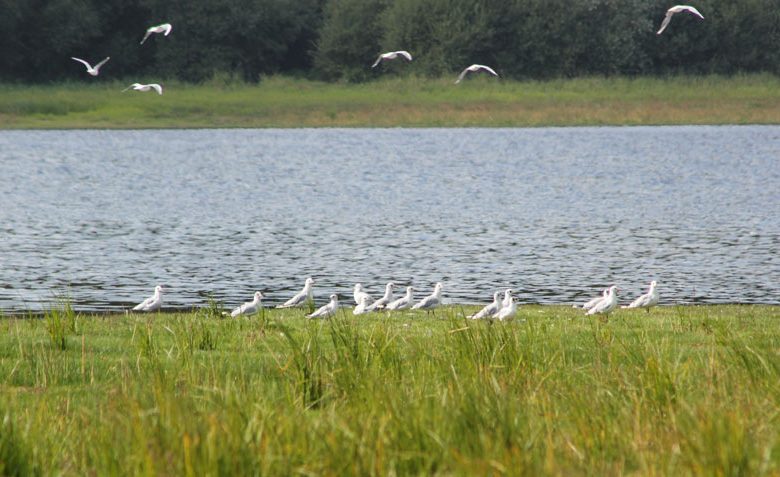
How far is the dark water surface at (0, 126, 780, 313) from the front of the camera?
76.0 ft

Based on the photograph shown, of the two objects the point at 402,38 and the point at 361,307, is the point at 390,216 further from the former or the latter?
the point at 402,38

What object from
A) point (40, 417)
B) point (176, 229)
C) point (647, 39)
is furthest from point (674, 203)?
point (647, 39)

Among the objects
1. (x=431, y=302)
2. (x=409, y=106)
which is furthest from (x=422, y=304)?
(x=409, y=106)

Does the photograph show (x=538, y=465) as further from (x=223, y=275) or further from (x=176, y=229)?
(x=176, y=229)

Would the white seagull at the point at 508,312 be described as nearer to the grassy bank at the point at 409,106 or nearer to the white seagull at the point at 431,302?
the white seagull at the point at 431,302

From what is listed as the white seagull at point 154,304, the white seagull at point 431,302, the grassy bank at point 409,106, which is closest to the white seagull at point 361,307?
the white seagull at point 431,302

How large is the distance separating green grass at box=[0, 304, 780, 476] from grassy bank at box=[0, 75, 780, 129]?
5640 centimetres

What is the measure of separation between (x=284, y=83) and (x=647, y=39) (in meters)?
22.5

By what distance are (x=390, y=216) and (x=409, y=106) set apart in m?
33.8

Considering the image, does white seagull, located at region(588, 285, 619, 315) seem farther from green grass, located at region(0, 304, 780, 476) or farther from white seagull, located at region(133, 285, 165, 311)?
white seagull, located at region(133, 285, 165, 311)

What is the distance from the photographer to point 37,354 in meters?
12.0

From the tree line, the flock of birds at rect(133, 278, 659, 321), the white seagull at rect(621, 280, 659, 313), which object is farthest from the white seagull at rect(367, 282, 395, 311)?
the tree line

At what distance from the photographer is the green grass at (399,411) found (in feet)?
23.5

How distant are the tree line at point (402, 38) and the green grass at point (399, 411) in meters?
64.8
